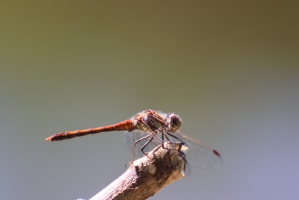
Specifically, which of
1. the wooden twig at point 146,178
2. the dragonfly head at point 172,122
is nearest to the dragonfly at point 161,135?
the dragonfly head at point 172,122

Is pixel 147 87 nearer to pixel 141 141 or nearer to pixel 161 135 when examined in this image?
pixel 141 141

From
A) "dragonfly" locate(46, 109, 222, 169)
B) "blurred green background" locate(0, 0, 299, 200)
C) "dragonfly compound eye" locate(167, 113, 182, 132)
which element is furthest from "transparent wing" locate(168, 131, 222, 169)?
"blurred green background" locate(0, 0, 299, 200)

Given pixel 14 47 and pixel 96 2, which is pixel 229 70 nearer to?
pixel 96 2

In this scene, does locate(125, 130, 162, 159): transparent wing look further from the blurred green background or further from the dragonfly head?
the blurred green background

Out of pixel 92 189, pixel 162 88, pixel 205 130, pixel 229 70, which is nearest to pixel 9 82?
pixel 92 189

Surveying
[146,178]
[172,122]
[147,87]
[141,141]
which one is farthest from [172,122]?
[147,87]

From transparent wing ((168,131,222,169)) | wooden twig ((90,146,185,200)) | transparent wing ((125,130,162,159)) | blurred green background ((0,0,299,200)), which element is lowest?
wooden twig ((90,146,185,200))
